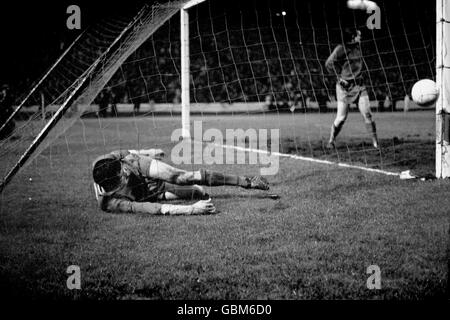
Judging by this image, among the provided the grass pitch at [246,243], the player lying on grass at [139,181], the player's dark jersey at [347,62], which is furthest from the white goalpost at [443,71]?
the player's dark jersey at [347,62]

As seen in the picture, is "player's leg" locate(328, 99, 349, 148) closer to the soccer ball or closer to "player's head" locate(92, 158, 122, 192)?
the soccer ball

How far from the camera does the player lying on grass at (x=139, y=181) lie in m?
4.11

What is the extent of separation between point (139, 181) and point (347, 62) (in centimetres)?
503

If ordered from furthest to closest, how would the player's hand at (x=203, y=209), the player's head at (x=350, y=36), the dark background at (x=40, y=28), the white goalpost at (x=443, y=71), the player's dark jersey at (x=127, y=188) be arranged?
the dark background at (x=40, y=28) → the player's head at (x=350, y=36) → the white goalpost at (x=443, y=71) → the player's dark jersey at (x=127, y=188) → the player's hand at (x=203, y=209)

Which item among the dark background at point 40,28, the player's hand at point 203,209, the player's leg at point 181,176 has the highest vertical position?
the dark background at point 40,28

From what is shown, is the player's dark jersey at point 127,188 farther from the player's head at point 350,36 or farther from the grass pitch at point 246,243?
the player's head at point 350,36

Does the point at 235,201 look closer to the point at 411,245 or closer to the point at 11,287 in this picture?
the point at 411,245

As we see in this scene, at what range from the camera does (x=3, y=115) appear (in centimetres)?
1242

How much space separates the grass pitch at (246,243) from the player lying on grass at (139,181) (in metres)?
0.14

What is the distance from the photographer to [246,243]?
327 cm

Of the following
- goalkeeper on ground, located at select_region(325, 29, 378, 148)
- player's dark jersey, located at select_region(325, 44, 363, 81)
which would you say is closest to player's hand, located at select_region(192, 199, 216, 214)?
goalkeeper on ground, located at select_region(325, 29, 378, 148)

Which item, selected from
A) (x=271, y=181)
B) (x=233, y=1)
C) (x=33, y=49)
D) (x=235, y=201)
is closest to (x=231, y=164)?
(x=271, y=181)

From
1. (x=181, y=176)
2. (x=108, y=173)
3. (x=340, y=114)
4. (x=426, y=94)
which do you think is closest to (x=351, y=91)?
(x=340, y=114)

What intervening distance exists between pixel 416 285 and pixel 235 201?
2.37 meters
